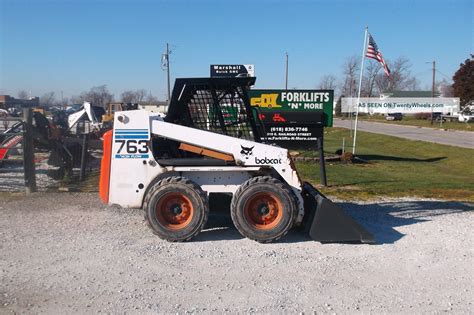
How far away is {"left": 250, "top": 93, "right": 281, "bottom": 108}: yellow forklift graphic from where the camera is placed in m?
15.5

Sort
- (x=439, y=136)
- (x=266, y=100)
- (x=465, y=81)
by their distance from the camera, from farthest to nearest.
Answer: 1. (x=465, y=81)
2. (x=439, y=136)
3. (x=266, y=100)

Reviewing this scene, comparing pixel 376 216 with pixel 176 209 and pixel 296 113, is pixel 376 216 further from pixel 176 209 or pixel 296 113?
pixel 296 113

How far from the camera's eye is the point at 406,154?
1025 inches

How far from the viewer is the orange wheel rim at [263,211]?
6621mm

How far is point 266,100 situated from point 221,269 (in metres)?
10.6

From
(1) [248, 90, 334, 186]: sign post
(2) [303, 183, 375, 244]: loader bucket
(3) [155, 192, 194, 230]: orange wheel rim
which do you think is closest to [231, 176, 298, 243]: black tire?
(2) [303, 183, 375, 244]: loader bucket

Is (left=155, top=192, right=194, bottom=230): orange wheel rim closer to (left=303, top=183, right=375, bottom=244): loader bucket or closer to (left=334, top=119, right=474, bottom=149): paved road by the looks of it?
(left=303, top=183, right=375, bottom=244): loader bucket

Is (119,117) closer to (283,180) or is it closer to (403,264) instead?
(283,180)

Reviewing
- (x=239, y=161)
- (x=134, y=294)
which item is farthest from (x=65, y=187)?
(x=134, y=294)

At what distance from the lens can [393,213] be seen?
8812 mm

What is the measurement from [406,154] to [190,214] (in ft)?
71.4

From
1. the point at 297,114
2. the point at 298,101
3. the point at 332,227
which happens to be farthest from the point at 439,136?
the point at 332,227

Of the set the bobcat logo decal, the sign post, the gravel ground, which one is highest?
the sign post

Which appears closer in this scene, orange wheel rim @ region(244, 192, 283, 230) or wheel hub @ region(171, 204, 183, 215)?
orange wheel rim @ region(244, 192, 283, 230)
